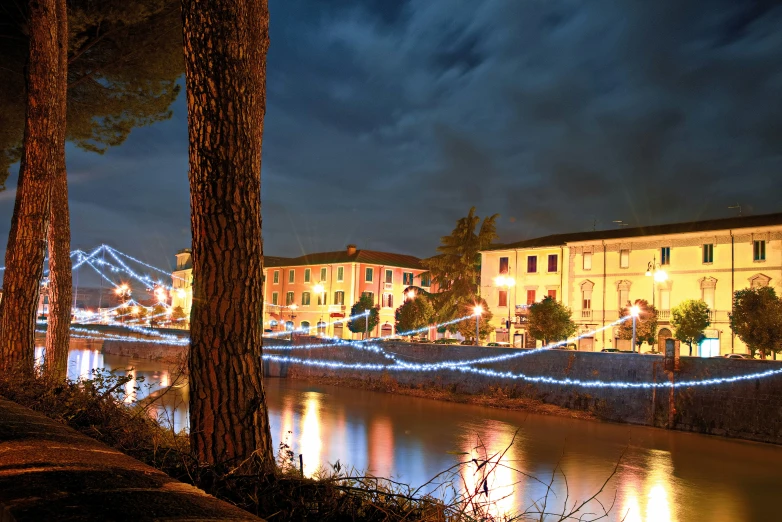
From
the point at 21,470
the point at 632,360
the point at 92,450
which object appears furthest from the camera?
the point at 632,360

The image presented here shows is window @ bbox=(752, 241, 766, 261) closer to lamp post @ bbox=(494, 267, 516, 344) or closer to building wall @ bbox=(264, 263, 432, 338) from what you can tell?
lamp post @ bbox=(494, 267, 516, 344)

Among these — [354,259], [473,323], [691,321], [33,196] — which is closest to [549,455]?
[33,196]

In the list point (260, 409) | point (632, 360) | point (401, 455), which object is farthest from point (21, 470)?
point (632, 360)

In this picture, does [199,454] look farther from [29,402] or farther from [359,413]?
[359,413]

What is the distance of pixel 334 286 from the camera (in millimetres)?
50625

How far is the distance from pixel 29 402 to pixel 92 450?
2663 millimetres

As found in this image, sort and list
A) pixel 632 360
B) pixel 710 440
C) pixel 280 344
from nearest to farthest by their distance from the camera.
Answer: pixel 710 440
pixel 632 360
pixel 280 344

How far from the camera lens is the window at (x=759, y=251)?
3123 centimetres

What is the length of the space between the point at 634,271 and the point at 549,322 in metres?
9.34

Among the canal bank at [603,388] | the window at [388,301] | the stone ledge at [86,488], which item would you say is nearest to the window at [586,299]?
the canal bank at [603,388]

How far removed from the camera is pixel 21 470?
2.63 metres

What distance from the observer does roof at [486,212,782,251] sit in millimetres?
32125

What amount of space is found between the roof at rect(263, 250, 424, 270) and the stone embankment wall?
2382 centimetres

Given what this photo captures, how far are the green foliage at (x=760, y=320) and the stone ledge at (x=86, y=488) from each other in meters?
22.5
